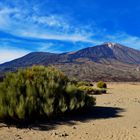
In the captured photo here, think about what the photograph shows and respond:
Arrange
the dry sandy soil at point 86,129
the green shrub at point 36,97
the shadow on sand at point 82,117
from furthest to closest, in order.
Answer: the green shrub at point 36,97
the shadow on sand at point 82,117
the dry sandy soil at point 86,129

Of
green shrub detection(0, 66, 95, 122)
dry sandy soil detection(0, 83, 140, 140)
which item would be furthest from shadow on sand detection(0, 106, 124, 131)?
green shrub detection(0, 66, 95, 122)

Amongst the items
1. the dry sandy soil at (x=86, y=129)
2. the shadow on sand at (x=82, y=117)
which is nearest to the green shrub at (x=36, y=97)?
the shadow on sand at (x=82, y=117)

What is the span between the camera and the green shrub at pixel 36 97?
42.7 ft

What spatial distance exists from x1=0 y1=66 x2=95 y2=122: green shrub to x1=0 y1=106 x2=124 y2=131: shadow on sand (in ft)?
0.96

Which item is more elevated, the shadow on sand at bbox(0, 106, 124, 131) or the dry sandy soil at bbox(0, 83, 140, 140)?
the shadow on sand at bbox(0, 106, 124, 131)

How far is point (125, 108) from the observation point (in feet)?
58.1

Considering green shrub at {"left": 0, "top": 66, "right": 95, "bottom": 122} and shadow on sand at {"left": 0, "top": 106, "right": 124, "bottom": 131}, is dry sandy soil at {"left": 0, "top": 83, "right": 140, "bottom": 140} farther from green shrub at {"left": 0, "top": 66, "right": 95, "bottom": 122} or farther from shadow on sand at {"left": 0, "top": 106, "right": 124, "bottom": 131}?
green shrub at {"left": 0, "top": 66, "right": 95, "bottom": 122}

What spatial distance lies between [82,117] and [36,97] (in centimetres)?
200

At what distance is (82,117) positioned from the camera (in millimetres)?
14469

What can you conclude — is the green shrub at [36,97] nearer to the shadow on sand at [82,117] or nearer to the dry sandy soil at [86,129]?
the shadow on sand at [82,117]

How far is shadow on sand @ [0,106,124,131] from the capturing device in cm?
1269

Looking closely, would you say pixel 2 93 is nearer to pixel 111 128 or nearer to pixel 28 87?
pixel 28 87

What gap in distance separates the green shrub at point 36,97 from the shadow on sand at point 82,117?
0.29 metres

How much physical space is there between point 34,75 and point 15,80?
1.55 meters
